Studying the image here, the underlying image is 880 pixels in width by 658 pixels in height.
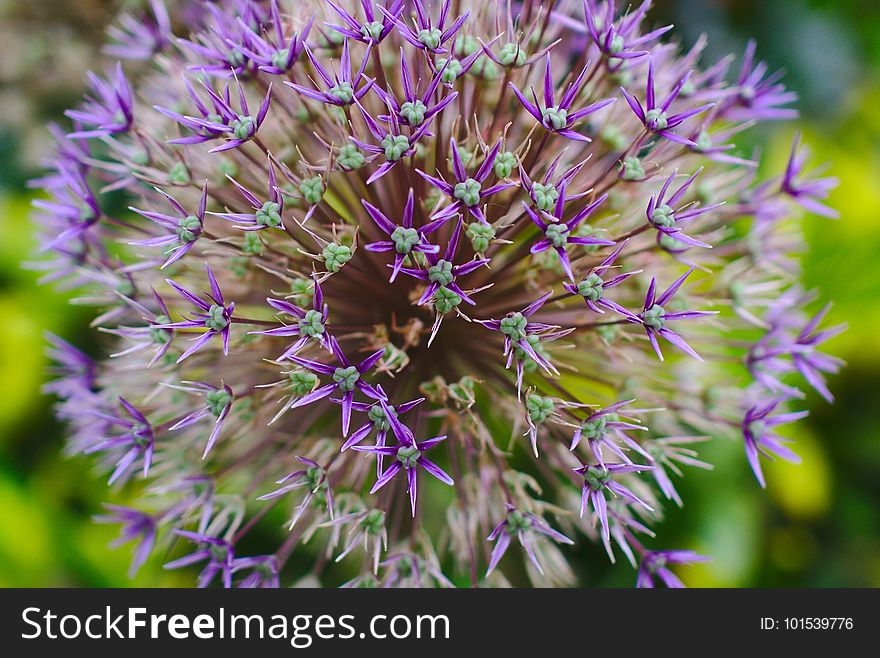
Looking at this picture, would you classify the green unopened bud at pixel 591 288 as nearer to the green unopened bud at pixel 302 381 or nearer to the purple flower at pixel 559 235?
the purple flower at pixel 559 235

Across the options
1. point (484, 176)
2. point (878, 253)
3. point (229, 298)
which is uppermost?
point (878, 253)

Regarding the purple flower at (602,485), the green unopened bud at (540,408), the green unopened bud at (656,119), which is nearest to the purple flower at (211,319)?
the green unopened bud at (540,408)

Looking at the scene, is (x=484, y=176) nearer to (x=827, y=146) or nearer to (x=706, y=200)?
(x=706, y=200)

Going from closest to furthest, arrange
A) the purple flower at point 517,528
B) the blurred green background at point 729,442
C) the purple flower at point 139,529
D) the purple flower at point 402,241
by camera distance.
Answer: the purple flower at point 402,241 → the purple flower at point 517,528 → the purple flower at point 139,529 → the blurred green background at point 729,442

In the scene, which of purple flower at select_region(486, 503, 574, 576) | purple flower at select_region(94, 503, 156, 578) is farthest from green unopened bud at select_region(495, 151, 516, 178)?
purple flower at select_region(94, 503, 156, 578)

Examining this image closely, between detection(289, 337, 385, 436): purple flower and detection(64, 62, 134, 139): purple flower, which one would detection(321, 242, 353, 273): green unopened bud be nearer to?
detection(289, 337, 385, 436): purple flower

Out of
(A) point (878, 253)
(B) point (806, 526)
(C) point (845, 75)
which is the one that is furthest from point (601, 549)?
(C) point (845, 75)
